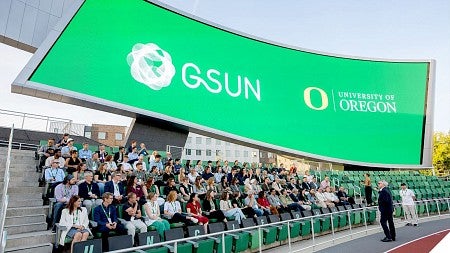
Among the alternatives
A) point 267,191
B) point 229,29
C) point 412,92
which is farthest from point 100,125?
point 267,191

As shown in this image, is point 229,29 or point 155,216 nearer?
point 155,216

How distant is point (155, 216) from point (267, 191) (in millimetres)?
5378

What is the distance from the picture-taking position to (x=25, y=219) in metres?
6.65

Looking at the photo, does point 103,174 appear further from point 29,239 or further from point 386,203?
point 386,203

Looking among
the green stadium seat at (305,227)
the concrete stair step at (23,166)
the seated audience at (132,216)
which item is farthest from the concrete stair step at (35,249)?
the green stadium seat at (305,227)

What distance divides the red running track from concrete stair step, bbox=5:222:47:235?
7426 mm

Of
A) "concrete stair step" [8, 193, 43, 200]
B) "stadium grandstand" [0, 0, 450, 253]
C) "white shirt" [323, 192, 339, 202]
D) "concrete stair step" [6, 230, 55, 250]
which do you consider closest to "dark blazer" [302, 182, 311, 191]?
"stadium grandstand" [0, 0, 450, 253]

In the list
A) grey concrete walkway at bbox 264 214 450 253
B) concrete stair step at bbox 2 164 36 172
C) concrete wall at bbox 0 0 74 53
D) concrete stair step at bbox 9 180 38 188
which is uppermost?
concrete wall at bbox 0 0 74 53

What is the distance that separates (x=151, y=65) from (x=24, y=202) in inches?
405

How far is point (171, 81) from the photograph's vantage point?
16969mm

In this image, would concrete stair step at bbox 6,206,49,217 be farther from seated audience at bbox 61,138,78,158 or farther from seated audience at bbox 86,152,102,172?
seated audience at bbox 61,138,78,158

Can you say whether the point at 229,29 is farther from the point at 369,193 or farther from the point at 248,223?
the point at 248,223

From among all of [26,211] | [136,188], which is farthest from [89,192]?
→ [26,211]

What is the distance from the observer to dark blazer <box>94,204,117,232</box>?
6223 millimetres
